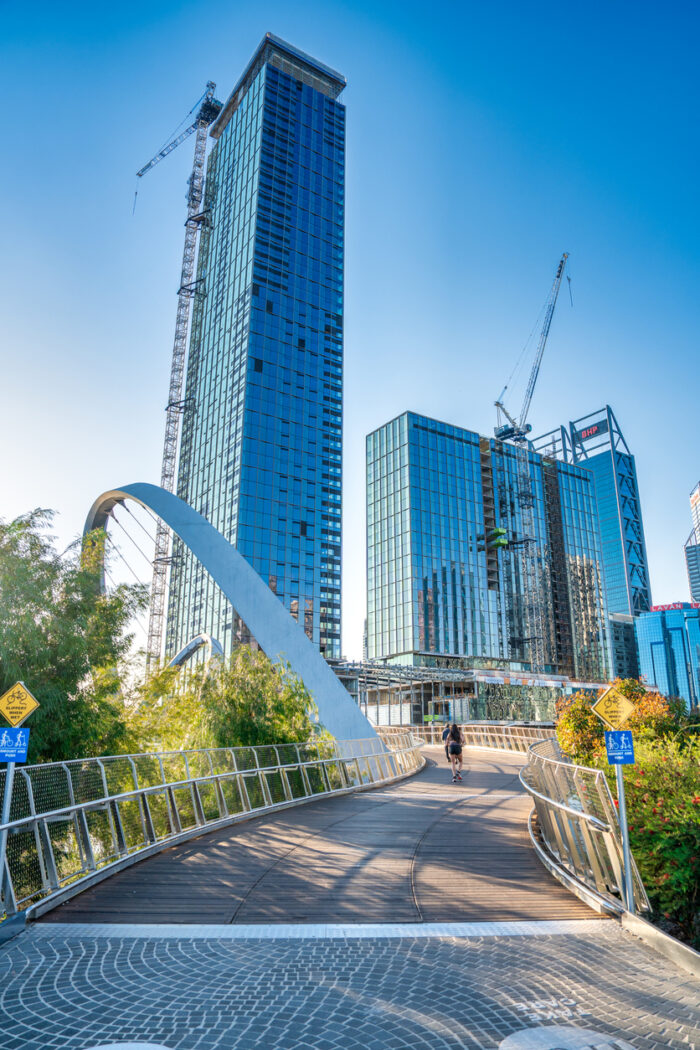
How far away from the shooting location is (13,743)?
22.2 ft

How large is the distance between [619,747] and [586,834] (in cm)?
135

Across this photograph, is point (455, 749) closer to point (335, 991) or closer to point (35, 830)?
point (35, 830)

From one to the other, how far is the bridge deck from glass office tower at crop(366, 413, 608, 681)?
273ft

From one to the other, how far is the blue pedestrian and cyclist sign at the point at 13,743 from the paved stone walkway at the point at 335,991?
5.31 ft

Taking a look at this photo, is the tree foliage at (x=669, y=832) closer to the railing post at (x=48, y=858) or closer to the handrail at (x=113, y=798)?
the handrail at (x=113, y=798)

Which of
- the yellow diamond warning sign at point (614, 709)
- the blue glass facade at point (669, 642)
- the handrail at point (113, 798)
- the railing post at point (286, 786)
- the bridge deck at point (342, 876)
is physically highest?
the blue glass facade at point (669, 642)

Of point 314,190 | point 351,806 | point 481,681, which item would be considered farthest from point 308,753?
point 314,190

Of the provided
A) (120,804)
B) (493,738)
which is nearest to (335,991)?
(120,804)

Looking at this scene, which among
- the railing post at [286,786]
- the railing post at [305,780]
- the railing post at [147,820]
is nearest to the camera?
the railing post at [147,820]

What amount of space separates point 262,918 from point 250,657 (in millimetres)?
13609

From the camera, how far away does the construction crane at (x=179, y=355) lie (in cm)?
9738

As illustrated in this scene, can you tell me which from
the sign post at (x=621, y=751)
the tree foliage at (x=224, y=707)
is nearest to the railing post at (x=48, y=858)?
the sign post at (x=621, y=751)

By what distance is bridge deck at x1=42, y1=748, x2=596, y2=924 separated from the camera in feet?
22.8

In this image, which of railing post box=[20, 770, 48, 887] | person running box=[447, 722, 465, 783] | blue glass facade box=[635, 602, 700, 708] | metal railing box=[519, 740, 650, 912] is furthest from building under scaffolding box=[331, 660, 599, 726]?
blue glass facade box=[635, 602, 700, 708]
